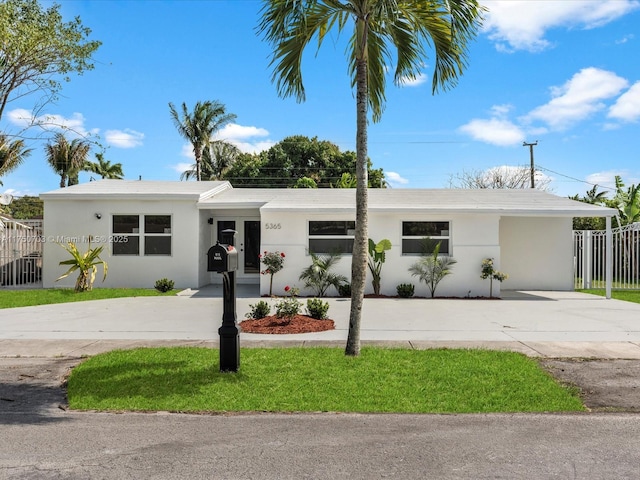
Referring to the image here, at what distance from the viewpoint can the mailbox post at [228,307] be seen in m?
6.07

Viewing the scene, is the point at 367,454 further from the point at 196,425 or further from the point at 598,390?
the point at 598,390

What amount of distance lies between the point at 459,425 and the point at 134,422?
9.97 ft

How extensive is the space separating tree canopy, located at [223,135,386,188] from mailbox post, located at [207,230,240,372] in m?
33.0

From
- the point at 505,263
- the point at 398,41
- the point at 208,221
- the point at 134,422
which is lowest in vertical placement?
the point at 134,422

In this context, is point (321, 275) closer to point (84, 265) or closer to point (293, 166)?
point (84, 265)

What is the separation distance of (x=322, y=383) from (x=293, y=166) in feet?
114

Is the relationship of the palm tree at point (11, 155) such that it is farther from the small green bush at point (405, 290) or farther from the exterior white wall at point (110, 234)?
the small green bush at point (405, 290)

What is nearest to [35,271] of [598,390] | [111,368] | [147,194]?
[147,194]

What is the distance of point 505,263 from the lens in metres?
16.5

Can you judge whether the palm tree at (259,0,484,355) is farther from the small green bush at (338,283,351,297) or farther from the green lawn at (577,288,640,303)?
the green lawn at (577,288,640,303)

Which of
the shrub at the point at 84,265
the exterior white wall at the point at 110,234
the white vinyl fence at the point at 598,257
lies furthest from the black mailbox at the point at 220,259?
the white vinyl fence at the point at 598,257

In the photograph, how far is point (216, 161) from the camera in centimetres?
3925

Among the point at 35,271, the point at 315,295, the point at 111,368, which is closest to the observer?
the point at 111,368

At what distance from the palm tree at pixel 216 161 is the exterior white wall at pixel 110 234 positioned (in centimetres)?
2162
